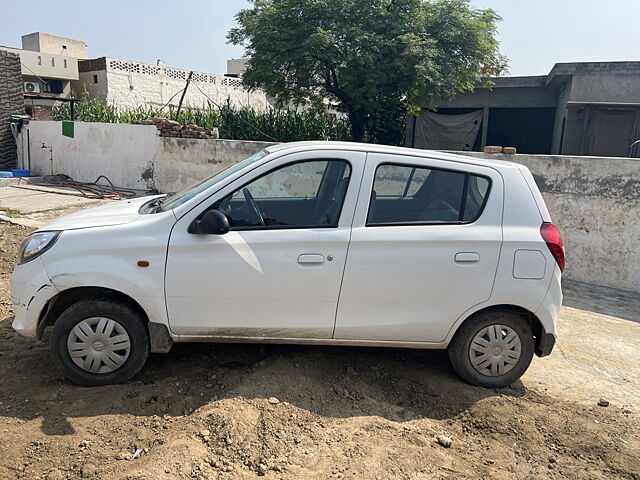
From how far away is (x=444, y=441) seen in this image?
3152 millimetres

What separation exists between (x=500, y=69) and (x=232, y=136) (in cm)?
880

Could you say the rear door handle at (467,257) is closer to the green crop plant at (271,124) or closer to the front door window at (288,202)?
the front door window at (288,202)

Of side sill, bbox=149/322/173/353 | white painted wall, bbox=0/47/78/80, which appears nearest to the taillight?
side sill, bbox=149/322/173/353

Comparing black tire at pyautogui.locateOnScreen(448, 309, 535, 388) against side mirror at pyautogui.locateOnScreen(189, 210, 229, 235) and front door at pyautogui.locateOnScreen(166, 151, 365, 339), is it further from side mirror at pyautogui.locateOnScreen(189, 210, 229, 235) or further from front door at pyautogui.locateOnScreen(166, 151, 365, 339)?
side mirror at pyautogui.locateOnScreen(189, 210, 229, 235)

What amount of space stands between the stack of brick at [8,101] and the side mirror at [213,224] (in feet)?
58.1

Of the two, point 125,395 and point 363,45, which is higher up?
point 363,45

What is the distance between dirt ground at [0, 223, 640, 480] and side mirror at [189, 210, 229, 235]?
112 centimetres

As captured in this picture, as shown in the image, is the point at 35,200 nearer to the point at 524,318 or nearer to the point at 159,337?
the point at 159,337

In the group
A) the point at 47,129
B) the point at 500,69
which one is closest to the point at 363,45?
the point at 500,69

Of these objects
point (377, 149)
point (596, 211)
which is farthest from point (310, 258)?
point (596, 211)

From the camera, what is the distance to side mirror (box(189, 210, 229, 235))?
3375 mm

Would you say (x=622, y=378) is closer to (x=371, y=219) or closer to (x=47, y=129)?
(x=371, y=219)

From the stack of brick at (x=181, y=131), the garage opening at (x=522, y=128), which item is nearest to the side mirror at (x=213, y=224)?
the stack of brick at (x=181, y=131)

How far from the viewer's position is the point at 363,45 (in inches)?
528
